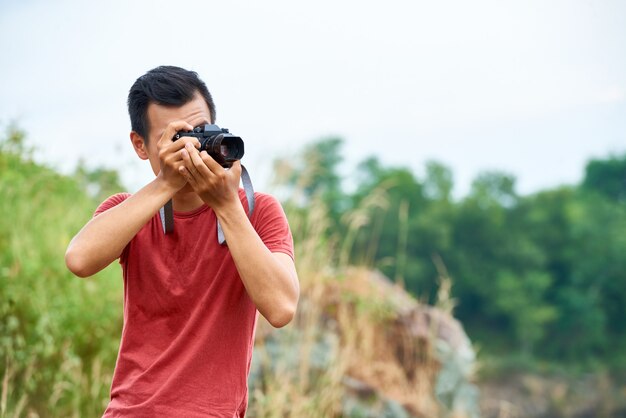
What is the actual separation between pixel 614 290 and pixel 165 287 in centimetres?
5934

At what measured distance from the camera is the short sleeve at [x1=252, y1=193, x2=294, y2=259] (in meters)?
1.98

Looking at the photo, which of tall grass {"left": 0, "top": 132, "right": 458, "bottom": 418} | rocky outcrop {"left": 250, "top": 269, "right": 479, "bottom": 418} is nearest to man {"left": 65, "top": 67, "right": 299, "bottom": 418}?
tall grass {"left": 0, "top": 132, "right": 458, "bottom": 418}

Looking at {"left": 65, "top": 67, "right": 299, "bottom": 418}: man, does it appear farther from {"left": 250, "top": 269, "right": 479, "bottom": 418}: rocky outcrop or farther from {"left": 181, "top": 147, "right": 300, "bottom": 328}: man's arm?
{"left": 250, "top": 269, "right": 479, "bottom": 418}: rocky outcrop

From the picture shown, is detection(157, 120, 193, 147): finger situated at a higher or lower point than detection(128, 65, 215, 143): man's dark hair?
lower

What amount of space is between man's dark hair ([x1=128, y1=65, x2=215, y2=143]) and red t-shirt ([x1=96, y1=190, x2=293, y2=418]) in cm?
27

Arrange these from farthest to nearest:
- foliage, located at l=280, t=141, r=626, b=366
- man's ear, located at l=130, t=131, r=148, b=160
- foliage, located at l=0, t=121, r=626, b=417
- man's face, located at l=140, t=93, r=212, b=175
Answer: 1. foliage, located at l=280, t=141, r=626, b=366
2. foliage, located at l=0, t=121, r=626, b=417
3. man's ear, located at l=130, t=131, r=148, b=160
4. man's face, located at l=140, t=93, r=212, b=175

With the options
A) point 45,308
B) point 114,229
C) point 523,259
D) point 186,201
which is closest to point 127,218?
point 114,229

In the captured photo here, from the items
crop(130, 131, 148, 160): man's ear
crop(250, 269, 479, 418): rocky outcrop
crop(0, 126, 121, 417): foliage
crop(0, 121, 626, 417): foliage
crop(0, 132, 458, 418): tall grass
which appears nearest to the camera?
crop(130, 131, 148, 160): man's ear

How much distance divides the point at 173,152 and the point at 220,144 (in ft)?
0.42

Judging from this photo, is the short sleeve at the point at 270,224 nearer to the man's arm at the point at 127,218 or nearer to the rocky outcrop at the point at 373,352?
the man's arm at the point at 127,218

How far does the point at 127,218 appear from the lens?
6.23 feet

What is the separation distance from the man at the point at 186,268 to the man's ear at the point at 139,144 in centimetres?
5

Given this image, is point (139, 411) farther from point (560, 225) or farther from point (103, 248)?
point (560, 225)

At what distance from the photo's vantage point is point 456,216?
53.8 metres
